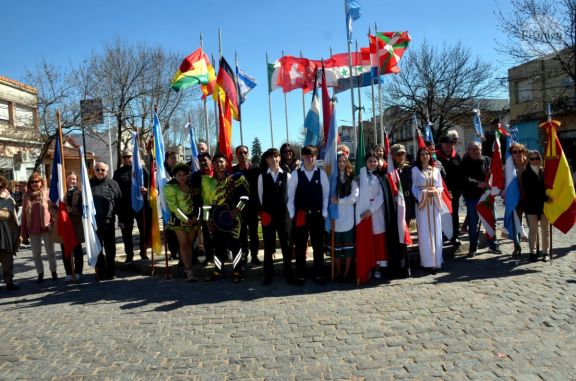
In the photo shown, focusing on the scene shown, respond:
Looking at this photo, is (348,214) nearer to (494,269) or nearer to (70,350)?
(494,269)

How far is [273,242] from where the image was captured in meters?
6.82

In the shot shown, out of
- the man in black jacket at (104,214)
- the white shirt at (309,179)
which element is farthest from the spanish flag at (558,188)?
the man in black jacket at (104,214)

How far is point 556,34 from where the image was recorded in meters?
17.8

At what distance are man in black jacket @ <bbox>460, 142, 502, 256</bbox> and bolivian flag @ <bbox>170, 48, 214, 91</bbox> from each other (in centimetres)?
626

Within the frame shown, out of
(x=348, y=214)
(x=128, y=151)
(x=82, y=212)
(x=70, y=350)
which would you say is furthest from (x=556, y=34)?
(x=70, y=350)

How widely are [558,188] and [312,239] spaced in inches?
158

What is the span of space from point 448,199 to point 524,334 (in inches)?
126

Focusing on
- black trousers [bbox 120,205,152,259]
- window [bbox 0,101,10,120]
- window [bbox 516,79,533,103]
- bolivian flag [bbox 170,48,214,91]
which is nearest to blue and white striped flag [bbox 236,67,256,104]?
bolivian flag [bbox 170,48,214,91]

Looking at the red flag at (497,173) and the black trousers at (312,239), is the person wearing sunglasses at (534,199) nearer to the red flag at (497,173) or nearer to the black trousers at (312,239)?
the red flag at (497,173)

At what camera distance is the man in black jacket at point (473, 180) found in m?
7.94

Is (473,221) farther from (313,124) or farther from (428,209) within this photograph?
(313,124)

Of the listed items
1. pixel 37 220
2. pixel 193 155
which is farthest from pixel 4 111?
pixel 37 220

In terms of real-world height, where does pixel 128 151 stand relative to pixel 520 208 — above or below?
above

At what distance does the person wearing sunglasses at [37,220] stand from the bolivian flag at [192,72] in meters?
3.85
